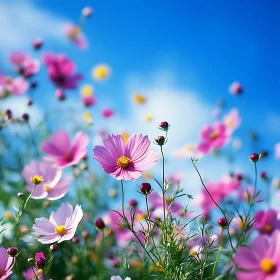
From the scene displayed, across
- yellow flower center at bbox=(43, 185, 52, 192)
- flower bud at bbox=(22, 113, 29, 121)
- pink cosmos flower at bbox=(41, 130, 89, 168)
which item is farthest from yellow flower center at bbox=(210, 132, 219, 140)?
yellow flower center at bbox=(43, 185, 52, 192)

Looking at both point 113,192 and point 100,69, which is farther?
point 100,69

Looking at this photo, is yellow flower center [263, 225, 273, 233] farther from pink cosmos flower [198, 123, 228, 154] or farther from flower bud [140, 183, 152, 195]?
flower bud [140, 183, 152, 195]

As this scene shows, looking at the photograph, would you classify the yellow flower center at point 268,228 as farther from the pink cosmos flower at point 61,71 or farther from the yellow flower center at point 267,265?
the pink cosmos flower at point 61,71

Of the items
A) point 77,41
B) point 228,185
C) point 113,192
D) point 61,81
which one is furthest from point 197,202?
point 77,41

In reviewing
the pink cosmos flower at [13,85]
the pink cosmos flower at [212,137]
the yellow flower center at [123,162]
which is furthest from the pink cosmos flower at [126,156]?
the pink cosmos flower at [13,85]

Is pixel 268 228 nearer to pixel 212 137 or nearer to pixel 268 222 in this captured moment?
pixel 268 222

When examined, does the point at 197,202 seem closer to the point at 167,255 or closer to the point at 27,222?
the point at 27,222
